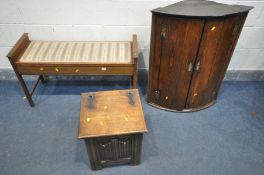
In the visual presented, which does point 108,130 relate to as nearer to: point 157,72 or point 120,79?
point 157,72

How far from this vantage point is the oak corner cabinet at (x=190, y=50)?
1.62 metres

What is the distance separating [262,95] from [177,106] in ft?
3.62

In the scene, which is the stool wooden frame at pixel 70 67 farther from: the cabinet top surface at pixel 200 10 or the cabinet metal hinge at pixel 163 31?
the cabinet top surface at pixel 200 10

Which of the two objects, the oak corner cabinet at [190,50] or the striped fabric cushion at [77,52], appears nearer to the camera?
the oak corner cabinet at [190,50]

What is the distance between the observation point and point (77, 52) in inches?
81.4

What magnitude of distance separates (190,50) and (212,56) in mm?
230

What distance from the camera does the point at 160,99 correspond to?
2221 mm

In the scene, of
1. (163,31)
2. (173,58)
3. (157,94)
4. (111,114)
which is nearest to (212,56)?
(173,58)

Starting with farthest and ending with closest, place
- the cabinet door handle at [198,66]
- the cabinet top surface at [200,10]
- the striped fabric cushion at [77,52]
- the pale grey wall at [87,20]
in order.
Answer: the pale grey wall at [87,20]
the striped fabric cushion at [77,52]
the cabinet door handle at [198,66]
the cabinet top surface at [200,10]

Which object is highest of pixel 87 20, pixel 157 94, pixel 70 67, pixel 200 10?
pixel 200 10

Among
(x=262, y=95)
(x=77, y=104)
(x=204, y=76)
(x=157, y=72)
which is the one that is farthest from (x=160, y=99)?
(x=262, y=95)

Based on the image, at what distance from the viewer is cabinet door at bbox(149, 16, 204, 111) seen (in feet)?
5.44

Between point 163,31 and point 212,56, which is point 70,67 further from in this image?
point 212,56

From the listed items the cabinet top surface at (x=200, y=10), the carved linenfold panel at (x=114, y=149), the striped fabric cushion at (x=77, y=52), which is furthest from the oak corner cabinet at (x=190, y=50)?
the carved linenfold panel at (x=114, y=149)
